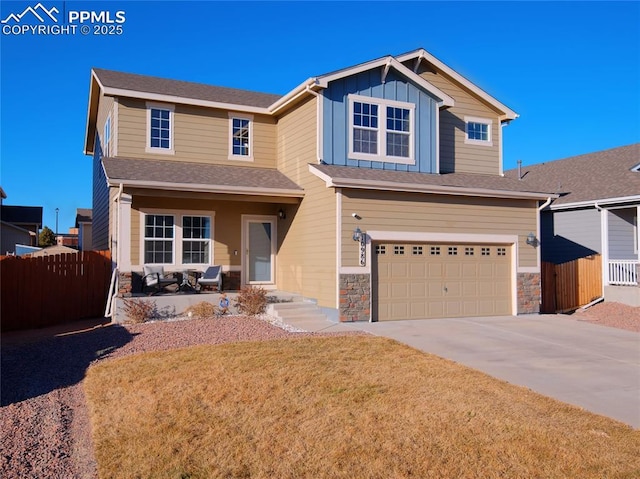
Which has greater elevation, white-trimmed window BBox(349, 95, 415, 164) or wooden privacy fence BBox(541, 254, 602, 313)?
white-trimmed window BBox(349, 95, 415, 164)

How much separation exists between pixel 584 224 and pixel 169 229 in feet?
47.5

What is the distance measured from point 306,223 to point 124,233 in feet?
15.7

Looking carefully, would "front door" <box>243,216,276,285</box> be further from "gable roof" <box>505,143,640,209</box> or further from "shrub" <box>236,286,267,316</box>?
"gable roof" <box>505,143,640,209</box>

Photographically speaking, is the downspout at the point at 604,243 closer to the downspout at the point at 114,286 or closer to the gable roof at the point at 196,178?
the gable roof at the point at 196,178

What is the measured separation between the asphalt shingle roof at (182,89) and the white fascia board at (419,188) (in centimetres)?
468

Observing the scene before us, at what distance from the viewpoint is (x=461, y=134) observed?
58.7 ft

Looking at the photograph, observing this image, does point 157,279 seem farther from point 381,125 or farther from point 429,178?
point 429,178

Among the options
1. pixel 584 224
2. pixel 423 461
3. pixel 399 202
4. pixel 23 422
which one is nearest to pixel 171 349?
pixel 23 422

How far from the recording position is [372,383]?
7.80m

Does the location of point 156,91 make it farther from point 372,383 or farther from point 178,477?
point 178,477

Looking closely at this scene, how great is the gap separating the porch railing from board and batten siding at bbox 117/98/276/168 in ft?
38.4

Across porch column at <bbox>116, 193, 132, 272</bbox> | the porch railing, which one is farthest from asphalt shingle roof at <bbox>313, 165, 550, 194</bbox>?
porch column at <bbox>116, 193, 132, 272</bbox>

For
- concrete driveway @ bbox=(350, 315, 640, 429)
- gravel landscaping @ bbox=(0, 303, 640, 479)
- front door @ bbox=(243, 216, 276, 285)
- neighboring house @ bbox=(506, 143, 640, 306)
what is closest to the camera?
gravel landscaping @ bbox=(0, 303, 640, 479)

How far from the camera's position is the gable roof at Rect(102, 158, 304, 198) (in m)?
13.8
